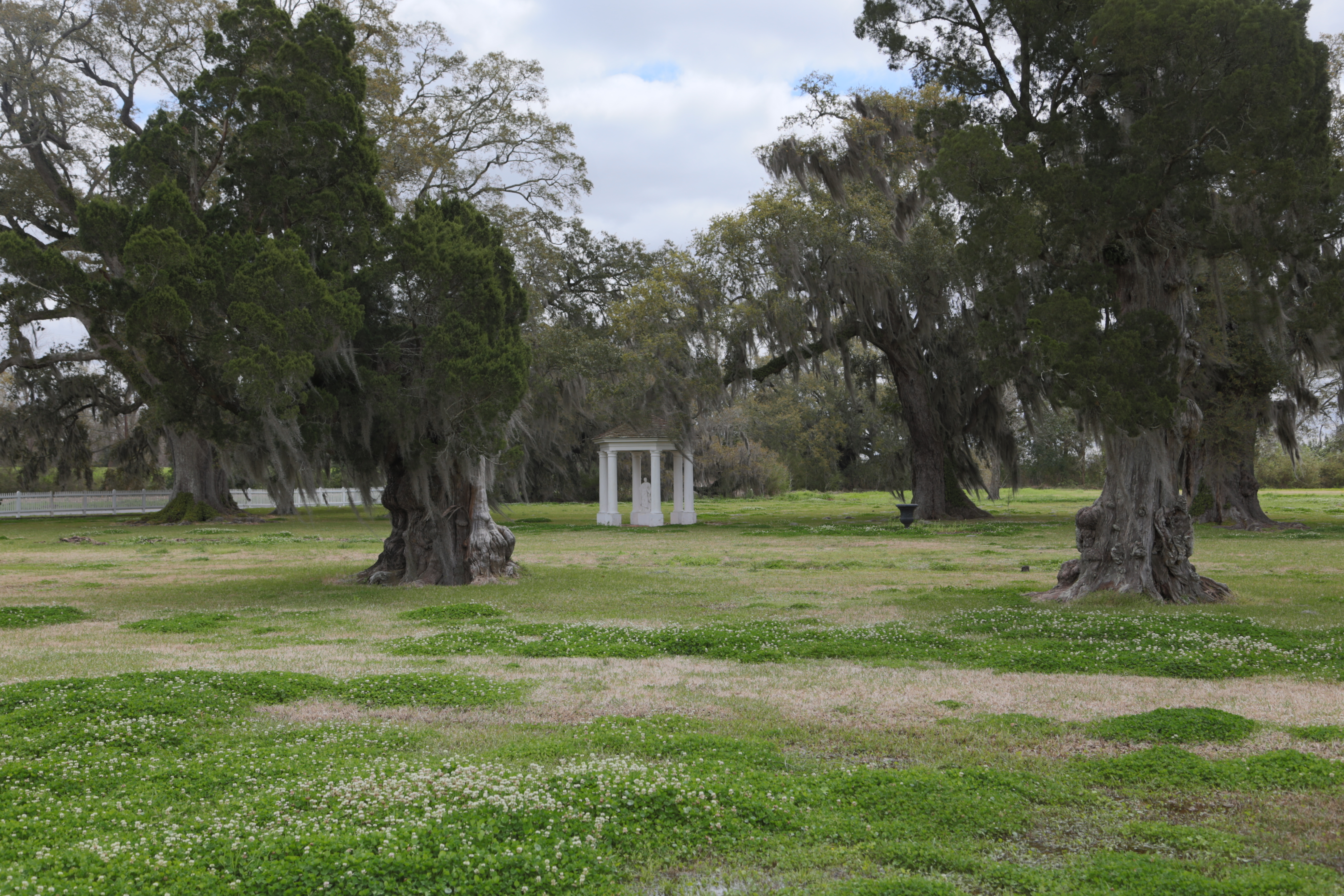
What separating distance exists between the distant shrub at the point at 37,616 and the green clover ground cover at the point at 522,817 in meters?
6.04

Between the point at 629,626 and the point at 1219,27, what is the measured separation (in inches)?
363

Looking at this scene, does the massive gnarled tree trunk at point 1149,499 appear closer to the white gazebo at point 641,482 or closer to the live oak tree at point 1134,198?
the live oak tree at point 1134,198

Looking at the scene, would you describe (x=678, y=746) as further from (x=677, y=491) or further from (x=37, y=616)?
(x=677, y=491)

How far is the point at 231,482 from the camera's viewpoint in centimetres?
4838

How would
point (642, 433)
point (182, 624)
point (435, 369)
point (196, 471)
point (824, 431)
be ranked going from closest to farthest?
point (182, 624)
point (435, 369)
point (642, 433)
point (196, 471)
point (824, 431)

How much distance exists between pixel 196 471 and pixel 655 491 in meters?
17.1

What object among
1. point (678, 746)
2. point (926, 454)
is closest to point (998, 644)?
point (678, 746)

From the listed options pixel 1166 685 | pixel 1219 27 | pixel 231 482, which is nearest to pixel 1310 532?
pixel 1219 27

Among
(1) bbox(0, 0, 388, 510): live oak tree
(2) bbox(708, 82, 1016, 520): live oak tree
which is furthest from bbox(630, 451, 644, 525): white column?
(1) bbox(0, 0, 388, 510): live oak tree

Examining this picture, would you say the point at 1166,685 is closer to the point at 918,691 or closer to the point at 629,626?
the point at 918,691

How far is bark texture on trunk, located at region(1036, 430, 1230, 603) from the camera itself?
11836 millimetres

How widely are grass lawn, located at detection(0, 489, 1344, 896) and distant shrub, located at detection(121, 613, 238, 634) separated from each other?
0.07 meters

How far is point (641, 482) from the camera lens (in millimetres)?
32219

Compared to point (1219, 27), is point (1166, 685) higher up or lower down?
lower down
